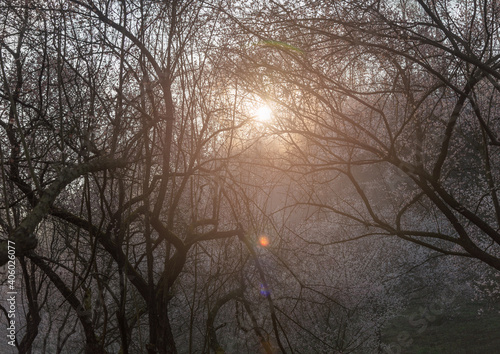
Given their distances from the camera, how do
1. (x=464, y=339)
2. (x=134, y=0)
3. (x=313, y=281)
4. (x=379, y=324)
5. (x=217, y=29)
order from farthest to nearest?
(x=464, y=339), (x=313, y=281), (x=379, y=324), (x=217, y=29), (x=134, y=0)

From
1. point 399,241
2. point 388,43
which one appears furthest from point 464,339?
point 388,43

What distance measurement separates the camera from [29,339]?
5.95 metres

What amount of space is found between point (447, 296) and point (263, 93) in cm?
2041

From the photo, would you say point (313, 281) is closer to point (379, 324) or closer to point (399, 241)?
point (379, 324)

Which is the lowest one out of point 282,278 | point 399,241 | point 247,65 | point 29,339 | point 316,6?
point 29,339

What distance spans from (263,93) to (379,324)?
1389 centimetres

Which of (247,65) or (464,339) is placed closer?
(247,65)

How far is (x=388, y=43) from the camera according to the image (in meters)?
4.89

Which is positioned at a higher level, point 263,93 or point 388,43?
point 388,43

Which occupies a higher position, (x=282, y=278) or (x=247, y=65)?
(x=282, y=278)

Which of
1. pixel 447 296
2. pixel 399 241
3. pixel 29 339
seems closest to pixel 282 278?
pixel 399 241

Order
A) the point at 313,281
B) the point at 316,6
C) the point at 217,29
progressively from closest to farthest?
the point at 217,29
the point at 316,6
the point at 313,281

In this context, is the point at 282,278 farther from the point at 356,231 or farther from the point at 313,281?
the point at 356,231

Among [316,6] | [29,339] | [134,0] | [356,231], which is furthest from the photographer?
[356,231]
